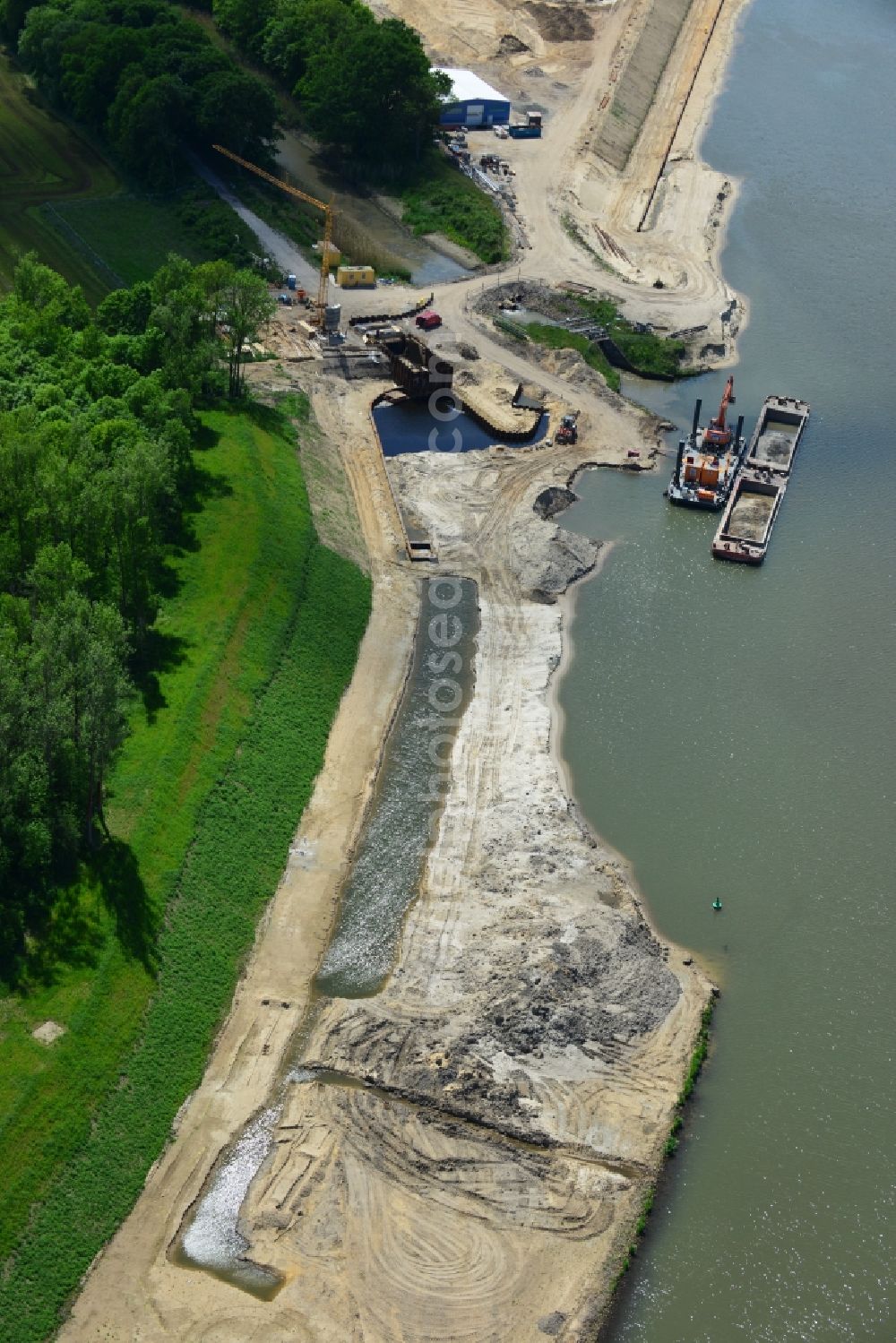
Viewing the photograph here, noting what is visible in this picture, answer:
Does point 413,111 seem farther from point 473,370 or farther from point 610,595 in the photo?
point 610,595

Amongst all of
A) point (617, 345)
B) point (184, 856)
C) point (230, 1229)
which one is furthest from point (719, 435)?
point (230, 1229)

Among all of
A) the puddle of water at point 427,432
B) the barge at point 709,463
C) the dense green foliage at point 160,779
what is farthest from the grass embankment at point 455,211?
the dense green foliage at point 160,779

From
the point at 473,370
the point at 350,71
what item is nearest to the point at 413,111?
the point at 350,71

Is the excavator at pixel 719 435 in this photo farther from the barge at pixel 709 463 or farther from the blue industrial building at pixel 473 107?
the blue industrial building at pixel 473 107

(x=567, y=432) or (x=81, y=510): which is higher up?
(x=81, y=510)

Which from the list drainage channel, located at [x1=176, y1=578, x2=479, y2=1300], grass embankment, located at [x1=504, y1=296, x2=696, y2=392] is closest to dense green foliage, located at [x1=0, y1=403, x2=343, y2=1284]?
drainage channel, located at [x1=176, y1=578, x2=479, y2=1300]

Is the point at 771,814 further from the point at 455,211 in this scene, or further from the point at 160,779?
the point at 455,211

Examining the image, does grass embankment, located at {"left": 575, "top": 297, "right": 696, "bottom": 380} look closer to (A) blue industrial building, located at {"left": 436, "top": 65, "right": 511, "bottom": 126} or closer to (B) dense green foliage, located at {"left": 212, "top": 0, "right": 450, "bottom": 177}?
(B) dense green foliage, located at {"left": 212, "top": 0, "right": 450, "bottom": 177}
